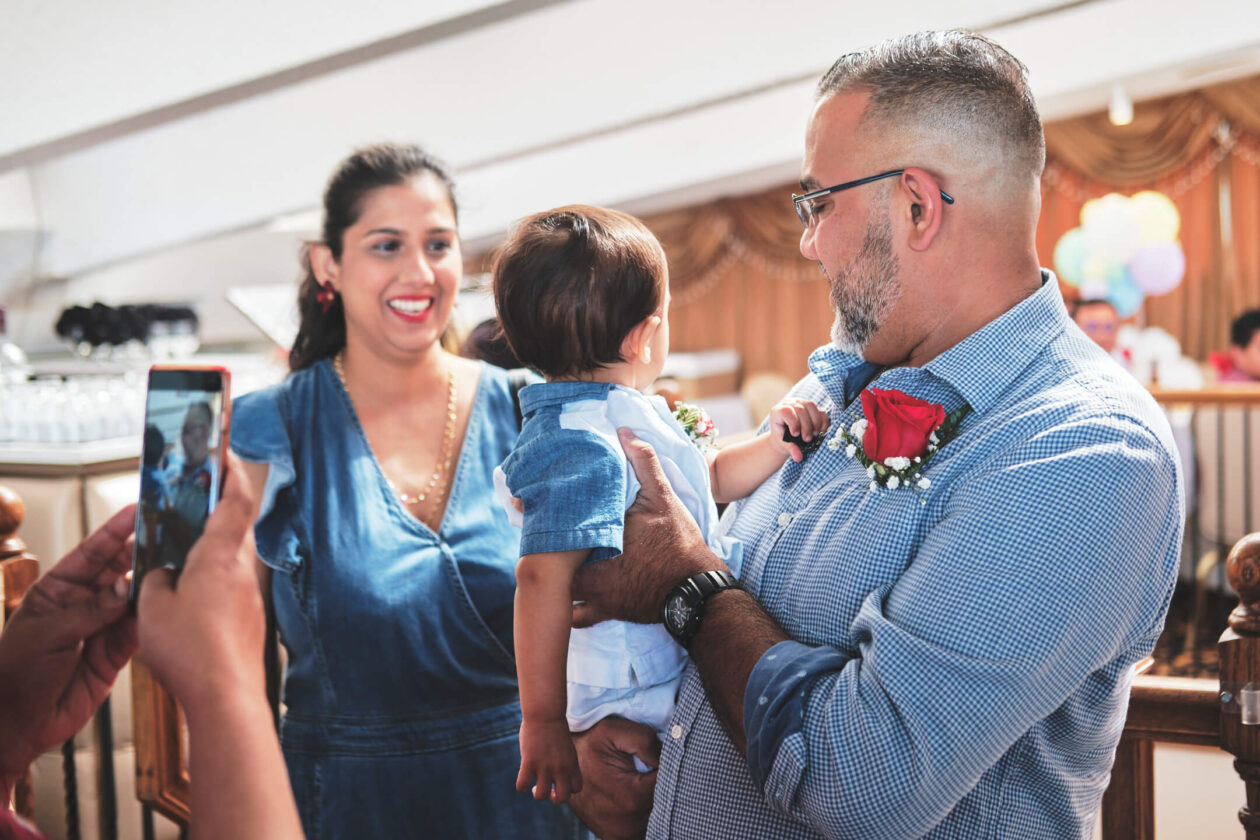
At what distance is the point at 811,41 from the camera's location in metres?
5.27

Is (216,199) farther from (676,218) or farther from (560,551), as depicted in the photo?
(676,218)

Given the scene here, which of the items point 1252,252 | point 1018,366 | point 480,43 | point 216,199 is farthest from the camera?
point 1252,252

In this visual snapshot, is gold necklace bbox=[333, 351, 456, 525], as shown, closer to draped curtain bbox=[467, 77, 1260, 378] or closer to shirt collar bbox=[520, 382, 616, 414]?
shirt collar bbox=[520, 382, 616, 414]

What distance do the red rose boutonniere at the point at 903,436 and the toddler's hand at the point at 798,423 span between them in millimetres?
235

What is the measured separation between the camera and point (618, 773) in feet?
5.21

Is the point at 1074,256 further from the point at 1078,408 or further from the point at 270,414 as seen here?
the point at 1078,408

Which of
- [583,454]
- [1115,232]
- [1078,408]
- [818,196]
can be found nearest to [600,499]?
[583,454]

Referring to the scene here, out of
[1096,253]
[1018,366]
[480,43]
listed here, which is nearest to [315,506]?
[1018,366]

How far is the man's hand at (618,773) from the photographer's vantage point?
5.16ft

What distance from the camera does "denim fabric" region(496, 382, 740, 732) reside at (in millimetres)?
1503

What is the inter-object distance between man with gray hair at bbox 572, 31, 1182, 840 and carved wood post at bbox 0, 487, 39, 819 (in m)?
1.29

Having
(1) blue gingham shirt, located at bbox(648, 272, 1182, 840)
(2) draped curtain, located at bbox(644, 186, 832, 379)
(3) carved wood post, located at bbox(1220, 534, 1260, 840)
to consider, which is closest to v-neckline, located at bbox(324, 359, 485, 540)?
(1) blue gingham shirt, located at bbox(648, 272, 1182, 840)

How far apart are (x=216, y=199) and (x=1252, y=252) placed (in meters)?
8.81

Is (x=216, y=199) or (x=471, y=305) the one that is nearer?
(x=471, y=305)
